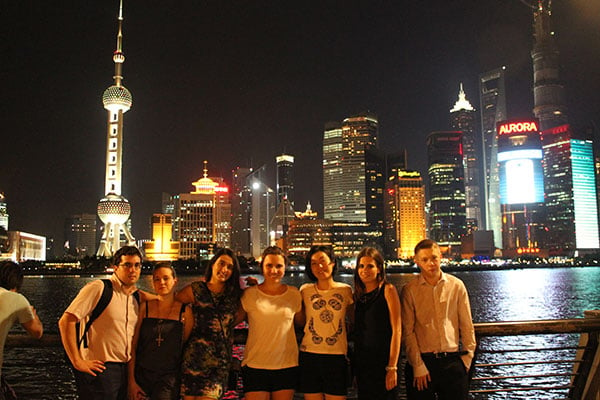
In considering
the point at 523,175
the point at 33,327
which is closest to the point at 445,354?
the point at 33,327

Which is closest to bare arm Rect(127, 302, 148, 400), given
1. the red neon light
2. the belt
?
the belt

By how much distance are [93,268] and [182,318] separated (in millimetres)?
141239

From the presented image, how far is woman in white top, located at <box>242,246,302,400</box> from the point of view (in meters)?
5.44

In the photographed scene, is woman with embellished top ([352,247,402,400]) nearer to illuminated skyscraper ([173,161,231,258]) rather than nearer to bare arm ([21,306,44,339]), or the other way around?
Answer: bare arm ([21,306,44,339])

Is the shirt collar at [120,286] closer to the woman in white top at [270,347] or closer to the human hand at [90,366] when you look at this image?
the human hand at [90,366]

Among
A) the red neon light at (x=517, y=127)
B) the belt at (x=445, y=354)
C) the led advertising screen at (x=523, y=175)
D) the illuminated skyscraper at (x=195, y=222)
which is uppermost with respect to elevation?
the red neon light at (x=517, y=127)

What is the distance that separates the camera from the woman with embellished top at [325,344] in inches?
213

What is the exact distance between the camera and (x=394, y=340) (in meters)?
5.31

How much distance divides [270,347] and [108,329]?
64.0 inches

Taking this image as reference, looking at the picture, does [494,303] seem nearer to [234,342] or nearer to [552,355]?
[552,355]

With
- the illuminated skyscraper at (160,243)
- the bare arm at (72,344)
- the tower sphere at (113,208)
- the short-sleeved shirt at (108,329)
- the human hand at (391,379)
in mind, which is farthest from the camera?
the illuminated skyscraper at (160,243)

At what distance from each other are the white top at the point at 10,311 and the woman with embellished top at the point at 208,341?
1.51 meters

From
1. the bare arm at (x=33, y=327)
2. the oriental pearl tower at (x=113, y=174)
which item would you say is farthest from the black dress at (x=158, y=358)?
the oriental pearl tower at (x=113, y=174)

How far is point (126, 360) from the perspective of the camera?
524 cm
